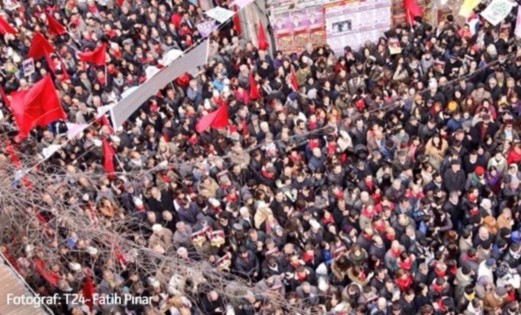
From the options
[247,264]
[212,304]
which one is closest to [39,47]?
[247,264]

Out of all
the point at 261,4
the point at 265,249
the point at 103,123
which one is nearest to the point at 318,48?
the point at 261,4

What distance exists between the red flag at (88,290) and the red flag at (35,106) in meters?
3.58

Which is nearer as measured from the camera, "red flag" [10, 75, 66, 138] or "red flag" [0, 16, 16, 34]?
"red flag" [10, 75, 66, 138]

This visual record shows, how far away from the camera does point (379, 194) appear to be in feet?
45.8

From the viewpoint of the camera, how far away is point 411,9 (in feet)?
59.1

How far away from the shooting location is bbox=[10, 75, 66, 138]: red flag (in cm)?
1526

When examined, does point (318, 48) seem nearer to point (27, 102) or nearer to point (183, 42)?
point (183, 42)

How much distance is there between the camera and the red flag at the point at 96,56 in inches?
720

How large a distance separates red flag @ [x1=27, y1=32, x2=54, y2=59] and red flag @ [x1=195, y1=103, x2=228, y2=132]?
A: 194 inches

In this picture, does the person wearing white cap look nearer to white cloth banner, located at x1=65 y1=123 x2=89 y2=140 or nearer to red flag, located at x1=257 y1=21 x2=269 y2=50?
white cloth banner, located at x1=65 y1=123 x2=89 y2=140

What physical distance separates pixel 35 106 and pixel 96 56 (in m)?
3.22

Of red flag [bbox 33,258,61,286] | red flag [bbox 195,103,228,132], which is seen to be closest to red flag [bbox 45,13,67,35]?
red flag [bbox 195,103,228,132]

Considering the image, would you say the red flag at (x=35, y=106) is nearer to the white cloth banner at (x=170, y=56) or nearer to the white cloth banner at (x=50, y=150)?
the white cloth banner at (x=50, y=150)

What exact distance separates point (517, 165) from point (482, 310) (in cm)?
298
